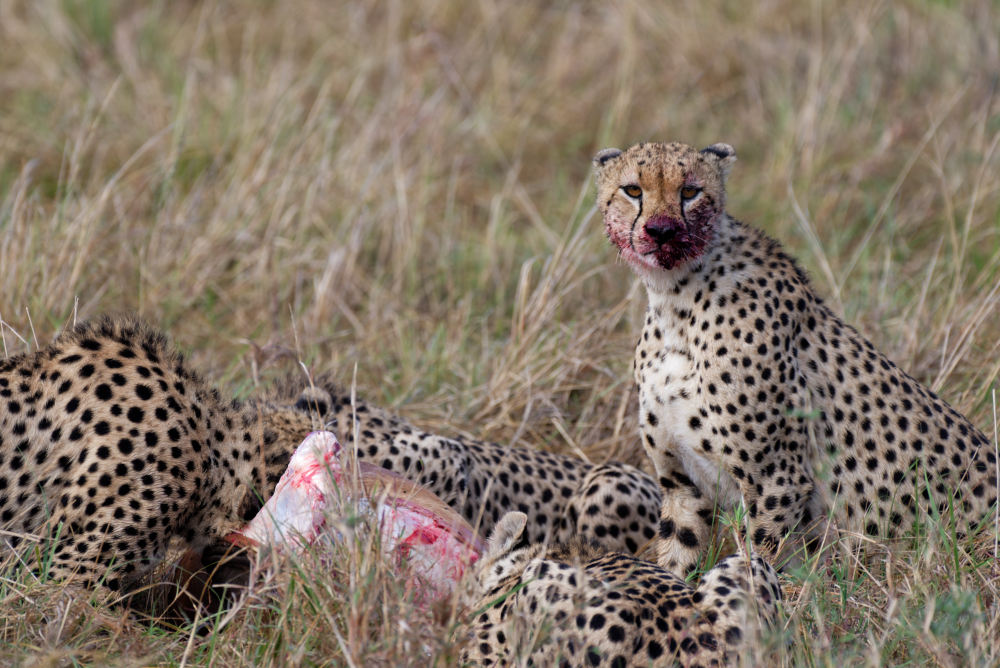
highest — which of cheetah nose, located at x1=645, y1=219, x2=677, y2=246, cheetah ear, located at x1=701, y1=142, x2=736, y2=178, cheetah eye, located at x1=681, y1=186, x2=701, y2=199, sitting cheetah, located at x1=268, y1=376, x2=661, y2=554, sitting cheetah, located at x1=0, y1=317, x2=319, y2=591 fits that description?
cheetah ear, located at x1=701, y1=142, x2=736, y2=178

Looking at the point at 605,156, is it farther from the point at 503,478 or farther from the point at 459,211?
the point at 459,211

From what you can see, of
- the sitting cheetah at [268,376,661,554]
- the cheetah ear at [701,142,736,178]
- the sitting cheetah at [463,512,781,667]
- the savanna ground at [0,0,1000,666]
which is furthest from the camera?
the sitting cheetah at [268,376,661,554]

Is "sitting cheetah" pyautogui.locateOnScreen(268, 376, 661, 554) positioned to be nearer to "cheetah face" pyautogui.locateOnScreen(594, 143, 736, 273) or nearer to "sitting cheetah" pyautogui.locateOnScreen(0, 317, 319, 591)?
"sitting cheetah" pyautogui.locateOnScreen(0, 317, 319, 591)

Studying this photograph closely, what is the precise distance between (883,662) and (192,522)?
212cm

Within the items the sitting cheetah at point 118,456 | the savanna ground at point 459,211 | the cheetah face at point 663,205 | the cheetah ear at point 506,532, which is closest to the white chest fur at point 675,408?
the cheetah face at point 663,205

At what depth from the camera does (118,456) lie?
13.4ft

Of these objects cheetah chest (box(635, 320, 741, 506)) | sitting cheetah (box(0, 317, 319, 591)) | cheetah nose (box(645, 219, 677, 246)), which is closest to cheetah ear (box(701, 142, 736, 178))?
cheetah nose (box(645, 219, 677, 246))

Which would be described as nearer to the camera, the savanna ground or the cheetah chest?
the savanna ground

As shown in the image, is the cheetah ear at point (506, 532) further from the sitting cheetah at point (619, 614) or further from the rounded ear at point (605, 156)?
the rounded ear at point (605, 156)

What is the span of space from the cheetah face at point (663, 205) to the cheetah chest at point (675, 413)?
288 millimetres

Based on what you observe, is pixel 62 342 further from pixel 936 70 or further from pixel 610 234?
pixel 936 70

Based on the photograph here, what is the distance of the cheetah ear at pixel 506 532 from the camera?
3.82 metres

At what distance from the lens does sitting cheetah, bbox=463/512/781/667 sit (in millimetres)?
3258

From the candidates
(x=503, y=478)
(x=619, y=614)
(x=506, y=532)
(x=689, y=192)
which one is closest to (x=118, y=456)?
(x=506, y=532)
